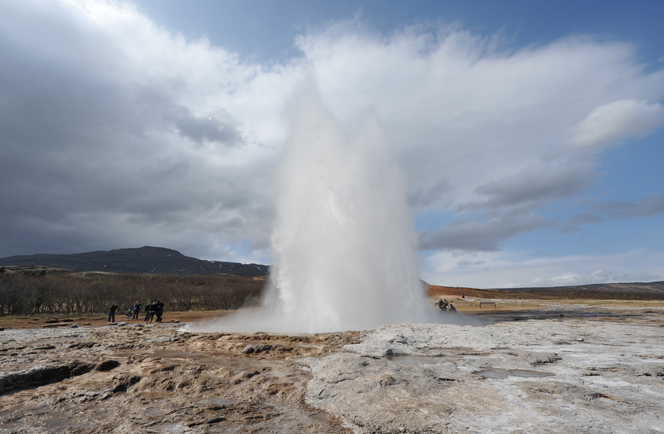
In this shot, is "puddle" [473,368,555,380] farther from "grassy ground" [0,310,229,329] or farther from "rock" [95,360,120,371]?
"grassy ground" [0,310,229,329]

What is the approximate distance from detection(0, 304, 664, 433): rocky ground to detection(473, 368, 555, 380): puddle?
0.04 metres

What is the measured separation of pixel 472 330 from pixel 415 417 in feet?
27.9

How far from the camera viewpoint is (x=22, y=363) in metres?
9.06

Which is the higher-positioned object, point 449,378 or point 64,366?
point 449,378

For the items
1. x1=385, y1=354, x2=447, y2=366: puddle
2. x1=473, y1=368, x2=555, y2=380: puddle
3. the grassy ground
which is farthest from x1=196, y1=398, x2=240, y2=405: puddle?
the grassy ground

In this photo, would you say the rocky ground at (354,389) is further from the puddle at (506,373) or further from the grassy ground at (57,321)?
the grassy ground at (57,321)

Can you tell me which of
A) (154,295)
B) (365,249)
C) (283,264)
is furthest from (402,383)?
(154,295)

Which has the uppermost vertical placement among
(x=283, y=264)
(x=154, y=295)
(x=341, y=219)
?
(x=341, y=219)

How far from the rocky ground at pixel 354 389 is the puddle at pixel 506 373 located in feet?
0.13

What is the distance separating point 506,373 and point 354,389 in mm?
3422

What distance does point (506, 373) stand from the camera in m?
6.88

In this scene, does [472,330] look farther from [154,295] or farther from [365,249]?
[154,295]

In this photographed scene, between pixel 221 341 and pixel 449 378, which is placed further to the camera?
pixel 221 341

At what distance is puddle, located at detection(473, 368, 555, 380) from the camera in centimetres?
664
